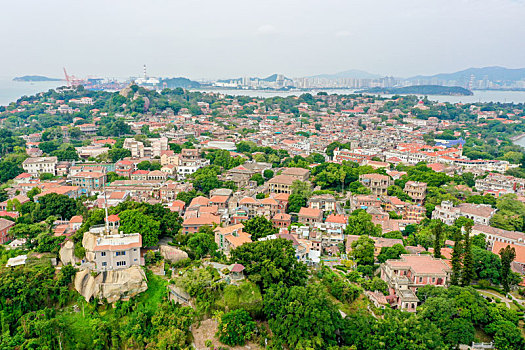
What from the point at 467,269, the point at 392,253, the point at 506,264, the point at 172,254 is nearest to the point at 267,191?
the point at 392,253

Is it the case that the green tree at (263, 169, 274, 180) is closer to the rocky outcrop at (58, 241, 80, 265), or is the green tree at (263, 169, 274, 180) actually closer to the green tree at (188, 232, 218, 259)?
the green tree at (188, 232, 218, 259)

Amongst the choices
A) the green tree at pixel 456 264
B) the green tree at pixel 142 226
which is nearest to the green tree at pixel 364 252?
the green tree at pixel 456 264

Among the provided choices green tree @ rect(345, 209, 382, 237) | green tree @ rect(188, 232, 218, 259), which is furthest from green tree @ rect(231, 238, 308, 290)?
green tree @ rect(345, 209, 382, 237)

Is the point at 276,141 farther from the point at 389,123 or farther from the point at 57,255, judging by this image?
the point at 57,255

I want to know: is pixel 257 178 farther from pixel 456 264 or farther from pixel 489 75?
pixel 489 75

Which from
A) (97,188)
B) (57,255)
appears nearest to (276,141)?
(97,188)
